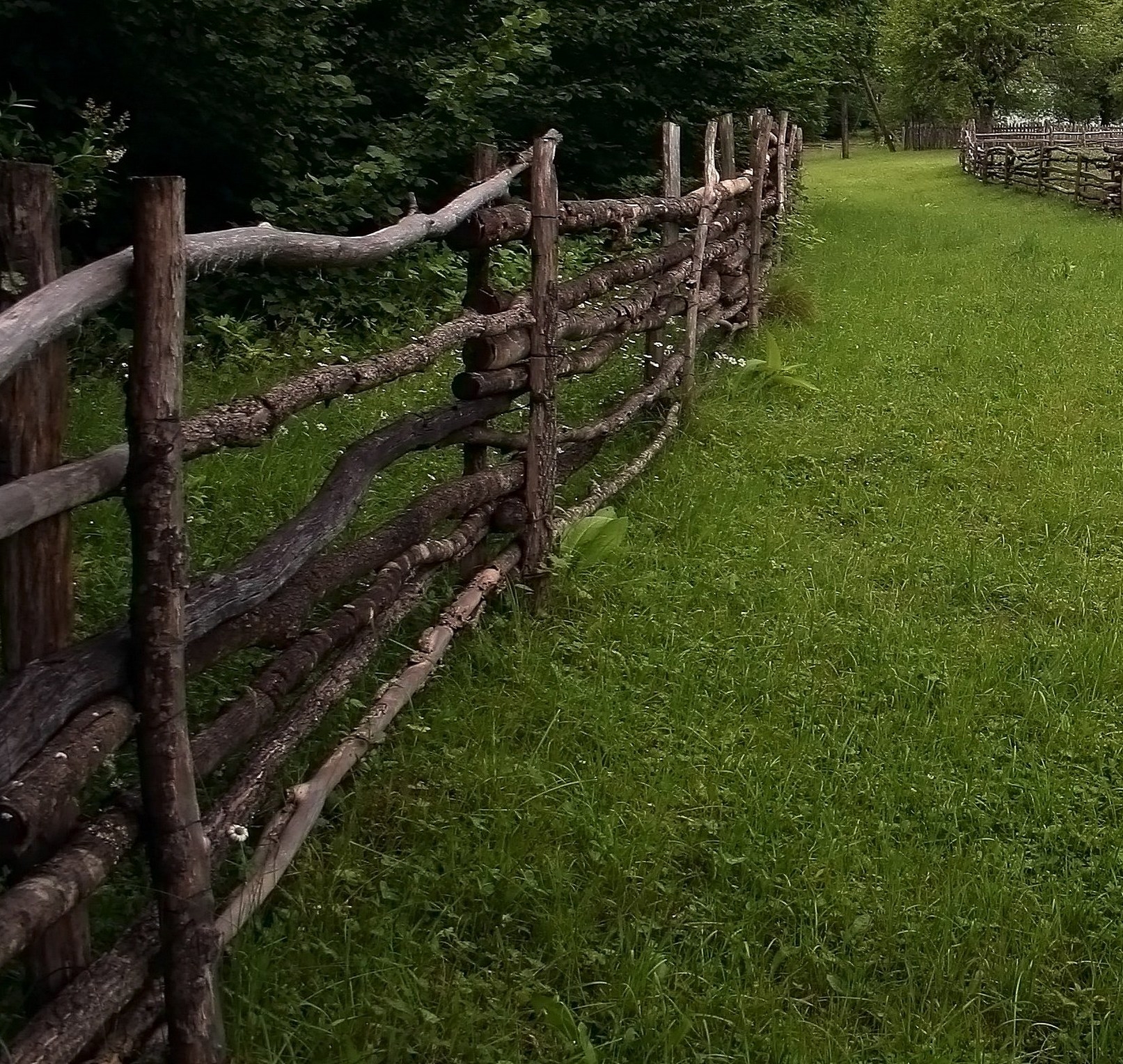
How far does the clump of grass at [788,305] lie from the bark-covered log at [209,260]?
611 centimetres

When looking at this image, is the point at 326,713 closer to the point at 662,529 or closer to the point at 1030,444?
the point at 662,529

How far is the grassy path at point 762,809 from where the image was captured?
249 centimetres

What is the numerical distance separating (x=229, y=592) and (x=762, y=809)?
1582 millimetres

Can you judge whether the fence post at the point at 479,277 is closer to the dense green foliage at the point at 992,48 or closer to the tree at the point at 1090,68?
the dense green foliage at the point at 992,48

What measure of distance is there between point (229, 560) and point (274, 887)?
174 cm

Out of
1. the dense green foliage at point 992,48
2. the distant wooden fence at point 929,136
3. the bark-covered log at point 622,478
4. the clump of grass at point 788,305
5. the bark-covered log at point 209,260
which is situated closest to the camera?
the bark-covered log at point 209,260

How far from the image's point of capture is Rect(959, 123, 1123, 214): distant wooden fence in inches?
728

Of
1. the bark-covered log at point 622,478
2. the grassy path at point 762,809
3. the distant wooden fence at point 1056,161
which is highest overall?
the distant wooden fence at point 1056,161

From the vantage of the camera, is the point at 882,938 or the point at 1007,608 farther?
the point at 1007,608

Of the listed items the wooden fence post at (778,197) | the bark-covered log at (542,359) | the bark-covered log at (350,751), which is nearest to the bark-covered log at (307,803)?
the bark-covered log at (350,751)

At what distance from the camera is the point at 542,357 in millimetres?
4309

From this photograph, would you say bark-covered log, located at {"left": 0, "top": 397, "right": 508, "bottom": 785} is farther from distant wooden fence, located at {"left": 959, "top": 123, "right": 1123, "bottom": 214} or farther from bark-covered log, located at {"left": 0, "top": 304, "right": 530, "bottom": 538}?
distant wooden fence, located at {"left": 959, "top": 123, "right": 1123, "bottom": 214}

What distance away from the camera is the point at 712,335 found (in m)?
8.40

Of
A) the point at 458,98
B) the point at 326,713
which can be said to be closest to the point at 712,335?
the point at 458,98
